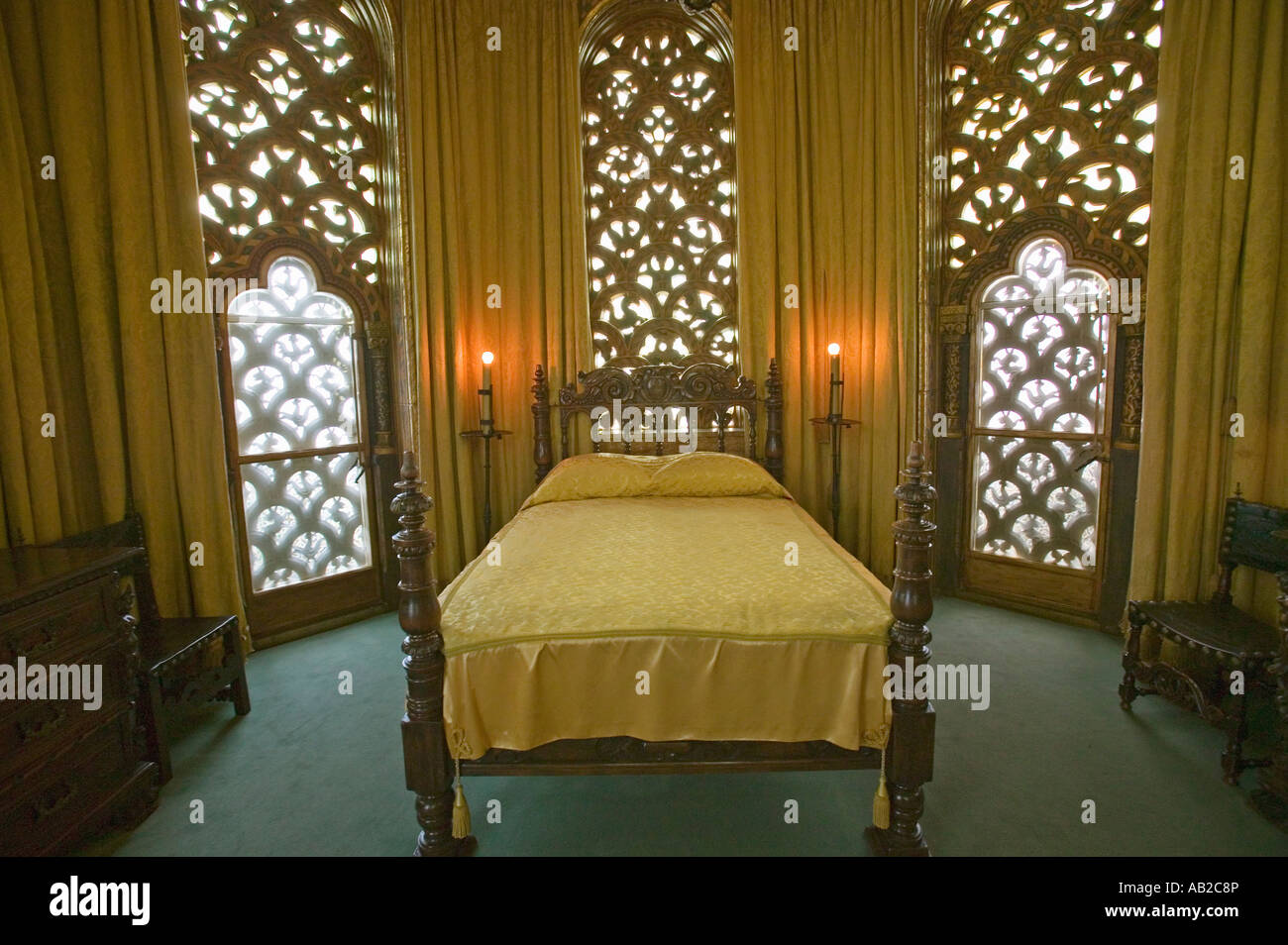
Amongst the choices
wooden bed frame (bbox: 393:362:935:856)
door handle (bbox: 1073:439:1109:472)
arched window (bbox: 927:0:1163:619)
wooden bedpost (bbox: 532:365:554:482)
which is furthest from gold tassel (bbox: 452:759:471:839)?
door handle (bbox: 1073:439:1109:472)

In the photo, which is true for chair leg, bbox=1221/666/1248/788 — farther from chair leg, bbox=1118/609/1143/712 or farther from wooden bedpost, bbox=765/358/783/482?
wooden bedpost, bbox=765/358/783/482

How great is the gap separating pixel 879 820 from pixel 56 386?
11.3 ft

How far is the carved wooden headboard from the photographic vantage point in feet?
13.5

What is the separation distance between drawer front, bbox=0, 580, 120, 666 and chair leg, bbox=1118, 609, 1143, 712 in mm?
3880

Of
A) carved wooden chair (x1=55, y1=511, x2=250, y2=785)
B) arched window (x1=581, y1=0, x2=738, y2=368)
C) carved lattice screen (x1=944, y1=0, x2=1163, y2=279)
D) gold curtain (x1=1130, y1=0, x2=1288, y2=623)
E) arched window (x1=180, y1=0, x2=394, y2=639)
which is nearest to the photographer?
carved wooden chair (x1=55, y1=511, x2=250, y2=785)

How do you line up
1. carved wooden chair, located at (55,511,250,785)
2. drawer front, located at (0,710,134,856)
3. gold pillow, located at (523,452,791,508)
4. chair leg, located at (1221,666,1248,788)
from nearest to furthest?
1. drawer front, located at (0,710,134,856)
2. chair leg, located at (1221,666,1248,788)
3. carved wooden chair, located at (55,511,250,785)
4. gold pillow, located at (523,452,791,508)

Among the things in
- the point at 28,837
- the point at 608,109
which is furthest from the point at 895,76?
the point at 28,837

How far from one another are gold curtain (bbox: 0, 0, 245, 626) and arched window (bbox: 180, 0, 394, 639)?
1.11 ft

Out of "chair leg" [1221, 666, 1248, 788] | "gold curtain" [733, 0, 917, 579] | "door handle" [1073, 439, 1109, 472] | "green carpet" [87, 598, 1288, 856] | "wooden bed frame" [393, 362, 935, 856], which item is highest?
"gold curtain" [733, 0, 917, 579]

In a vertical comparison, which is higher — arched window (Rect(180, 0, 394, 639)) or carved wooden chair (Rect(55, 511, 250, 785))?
arched window (Rect(180, 0, 394, 639))

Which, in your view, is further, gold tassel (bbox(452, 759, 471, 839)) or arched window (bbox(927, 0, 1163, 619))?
arched window (bbox(927, 0, 1163, 619))

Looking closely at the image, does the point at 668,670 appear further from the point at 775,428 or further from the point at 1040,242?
the point at 1040,242

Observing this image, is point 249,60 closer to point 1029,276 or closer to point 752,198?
point 752,198
